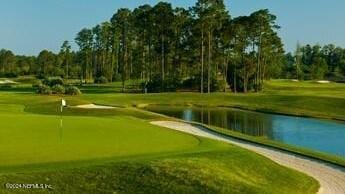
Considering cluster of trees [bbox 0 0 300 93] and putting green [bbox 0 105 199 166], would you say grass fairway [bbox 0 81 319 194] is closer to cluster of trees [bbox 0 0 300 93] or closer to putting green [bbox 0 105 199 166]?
putting green [bbox 0 105 199 166]

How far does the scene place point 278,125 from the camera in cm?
4897

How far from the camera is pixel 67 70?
16112 centimetres

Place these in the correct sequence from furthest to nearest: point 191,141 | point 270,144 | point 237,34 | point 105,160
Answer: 1. point 237,34
2. point 270,144
3. point 191,141
4. point 105,160

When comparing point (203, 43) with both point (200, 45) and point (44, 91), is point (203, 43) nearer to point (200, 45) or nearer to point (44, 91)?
point (200, 45)

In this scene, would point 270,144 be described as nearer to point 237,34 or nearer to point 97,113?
point 97,113

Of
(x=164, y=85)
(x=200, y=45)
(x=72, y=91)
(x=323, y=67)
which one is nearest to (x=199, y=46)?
(x=200, y=45)

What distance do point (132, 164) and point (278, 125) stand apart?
103ft

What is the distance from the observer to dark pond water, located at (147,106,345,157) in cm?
3697

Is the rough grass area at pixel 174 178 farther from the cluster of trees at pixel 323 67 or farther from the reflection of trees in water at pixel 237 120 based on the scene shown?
the cluster of trees at pixel 323 67

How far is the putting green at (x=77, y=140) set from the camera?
21.4 metres

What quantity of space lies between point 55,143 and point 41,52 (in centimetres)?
16522

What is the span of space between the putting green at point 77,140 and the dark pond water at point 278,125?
10.7 m

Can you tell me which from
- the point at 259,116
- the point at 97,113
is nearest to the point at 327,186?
the point at 97,113

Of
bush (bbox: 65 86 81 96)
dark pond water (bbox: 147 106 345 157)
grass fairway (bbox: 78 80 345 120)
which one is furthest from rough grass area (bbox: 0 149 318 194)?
bush (bbox: 65 86 81 96)
